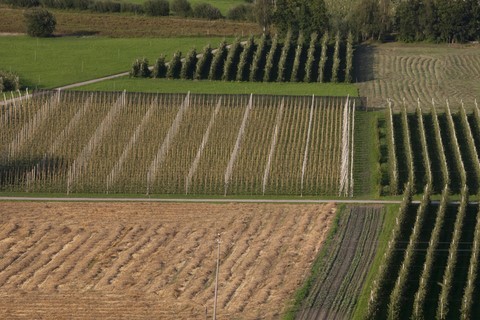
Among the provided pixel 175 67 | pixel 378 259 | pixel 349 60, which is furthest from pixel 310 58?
pixel 378 259

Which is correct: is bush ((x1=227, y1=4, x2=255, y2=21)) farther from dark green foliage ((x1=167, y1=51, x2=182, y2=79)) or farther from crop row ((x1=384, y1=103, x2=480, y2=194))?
crop row ((x1=384, y1=103, x2=480, y2=194))

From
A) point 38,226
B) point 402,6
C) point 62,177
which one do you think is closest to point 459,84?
point 402,6

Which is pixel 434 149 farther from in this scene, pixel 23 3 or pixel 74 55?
pixel 23 3

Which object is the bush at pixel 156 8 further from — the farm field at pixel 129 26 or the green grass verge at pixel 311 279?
the green grass verge at pixel 311 279

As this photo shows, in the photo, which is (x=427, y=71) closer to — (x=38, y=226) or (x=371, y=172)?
(x=371, y=172)

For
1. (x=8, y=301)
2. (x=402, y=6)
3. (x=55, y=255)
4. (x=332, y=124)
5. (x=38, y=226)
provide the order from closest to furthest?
(x=8, y=301), (x=55, y=255), (x=38, y=226), (x=332, y=124), (x=402, y=6)

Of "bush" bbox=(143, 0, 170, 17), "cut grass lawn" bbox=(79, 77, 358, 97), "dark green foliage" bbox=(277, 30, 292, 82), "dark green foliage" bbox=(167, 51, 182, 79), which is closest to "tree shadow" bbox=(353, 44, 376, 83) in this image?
"cut grass lawn" bbox=(79, 77, 358, 97)

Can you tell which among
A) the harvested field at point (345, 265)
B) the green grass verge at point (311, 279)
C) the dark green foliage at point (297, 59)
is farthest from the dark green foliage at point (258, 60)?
the green grass verge at point (311, 279)
